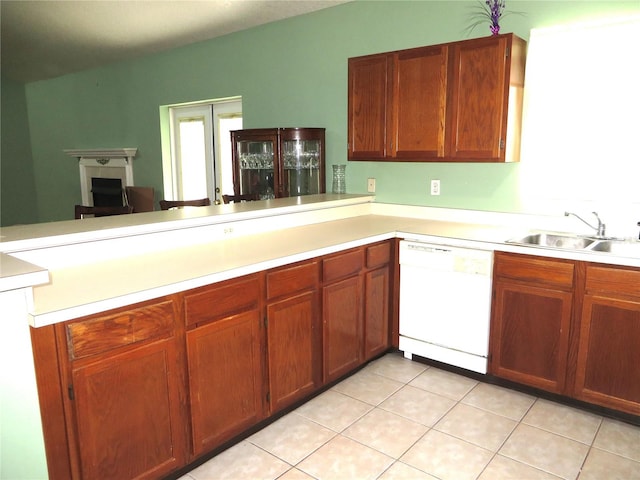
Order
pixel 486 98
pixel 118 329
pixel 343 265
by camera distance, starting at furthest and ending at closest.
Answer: pixel 486 98
pixel 343 265
pixel 118 329

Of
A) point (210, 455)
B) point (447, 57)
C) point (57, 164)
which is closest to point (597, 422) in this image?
point (210, 455)

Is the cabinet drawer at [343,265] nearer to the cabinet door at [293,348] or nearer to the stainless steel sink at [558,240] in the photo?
the cabinet door at [293,348]

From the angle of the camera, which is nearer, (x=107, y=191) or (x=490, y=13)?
(x=490, y=13)

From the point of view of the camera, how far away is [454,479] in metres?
2.07

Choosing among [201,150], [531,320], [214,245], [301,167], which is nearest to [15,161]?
[201,150]

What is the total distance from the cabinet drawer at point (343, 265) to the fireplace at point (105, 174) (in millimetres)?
4223

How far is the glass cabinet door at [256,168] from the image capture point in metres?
4.21

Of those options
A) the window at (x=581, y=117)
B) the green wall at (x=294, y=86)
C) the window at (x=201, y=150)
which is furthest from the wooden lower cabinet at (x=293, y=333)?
the window at (x=201, y=150)

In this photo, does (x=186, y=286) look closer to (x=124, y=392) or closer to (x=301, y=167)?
(x=124, y=392)

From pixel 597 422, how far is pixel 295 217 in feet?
6.97

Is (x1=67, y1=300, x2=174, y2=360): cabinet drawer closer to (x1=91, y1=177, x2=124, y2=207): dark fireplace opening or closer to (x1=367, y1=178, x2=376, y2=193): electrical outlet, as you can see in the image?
(x1=367, y1=178, x2=376, y2=193): electrical outlet

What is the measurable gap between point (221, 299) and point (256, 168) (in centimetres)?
239

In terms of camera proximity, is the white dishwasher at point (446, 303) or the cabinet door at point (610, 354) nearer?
the cabinet door at point (610, 354)

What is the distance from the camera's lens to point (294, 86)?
439 cm
